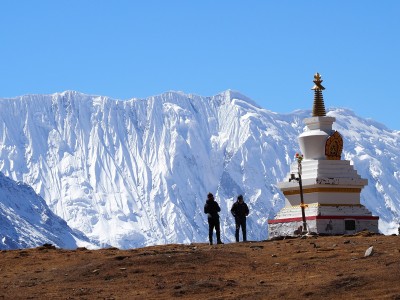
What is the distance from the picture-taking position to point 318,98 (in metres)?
61.1

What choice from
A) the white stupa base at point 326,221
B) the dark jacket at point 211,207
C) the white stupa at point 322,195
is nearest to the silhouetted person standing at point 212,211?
the dark jacket at point 211,207

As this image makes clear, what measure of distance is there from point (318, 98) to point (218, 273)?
27703 millimetres

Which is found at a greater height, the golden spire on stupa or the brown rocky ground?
the golden spire on stupa

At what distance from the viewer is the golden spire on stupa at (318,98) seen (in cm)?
6069

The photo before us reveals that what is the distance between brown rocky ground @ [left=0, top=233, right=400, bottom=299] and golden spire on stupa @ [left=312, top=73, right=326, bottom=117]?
21.2 meters

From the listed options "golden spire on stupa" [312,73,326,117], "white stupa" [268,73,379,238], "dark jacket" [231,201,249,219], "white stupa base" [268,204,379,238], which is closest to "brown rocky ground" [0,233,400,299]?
"dark jacket" [231,201,249,219]

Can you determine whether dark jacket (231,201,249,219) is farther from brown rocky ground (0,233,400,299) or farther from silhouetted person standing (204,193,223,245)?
brown rocky ground (0,233,400,299)

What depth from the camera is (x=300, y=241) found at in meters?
41.9

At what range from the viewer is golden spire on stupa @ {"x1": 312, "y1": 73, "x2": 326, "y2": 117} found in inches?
2389

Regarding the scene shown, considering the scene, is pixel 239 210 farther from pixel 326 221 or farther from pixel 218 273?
pixel 218 273

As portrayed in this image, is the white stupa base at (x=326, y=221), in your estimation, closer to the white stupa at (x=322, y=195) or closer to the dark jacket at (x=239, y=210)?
the white stupa at (x=322, y=195)

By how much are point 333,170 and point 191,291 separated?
26.4 metres

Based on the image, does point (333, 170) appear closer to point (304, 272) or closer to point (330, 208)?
point (330, 208)

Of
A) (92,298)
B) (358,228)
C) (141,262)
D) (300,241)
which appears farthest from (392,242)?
(358,228)
